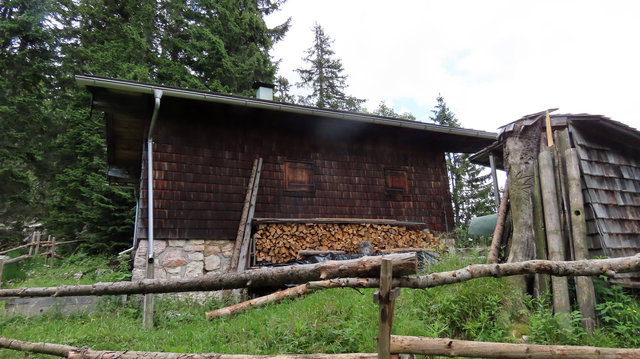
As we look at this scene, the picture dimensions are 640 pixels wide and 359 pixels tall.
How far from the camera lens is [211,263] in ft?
23.5

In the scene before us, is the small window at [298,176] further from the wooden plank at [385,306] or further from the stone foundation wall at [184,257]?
the wooden plank at [385,306]

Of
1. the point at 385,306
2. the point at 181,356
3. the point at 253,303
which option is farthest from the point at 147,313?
the point at 385,306

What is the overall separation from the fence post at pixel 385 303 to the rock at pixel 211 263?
234 inches

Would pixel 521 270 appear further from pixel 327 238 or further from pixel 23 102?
pixel 23 102

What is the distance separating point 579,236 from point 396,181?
5734mm

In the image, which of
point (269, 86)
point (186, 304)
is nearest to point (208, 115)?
point (269, 86)

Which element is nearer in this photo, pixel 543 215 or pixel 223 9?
pixel 543 215

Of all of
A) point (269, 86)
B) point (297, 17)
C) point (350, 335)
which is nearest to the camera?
point (350, 335)

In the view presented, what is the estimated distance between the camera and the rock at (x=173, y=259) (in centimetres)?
677

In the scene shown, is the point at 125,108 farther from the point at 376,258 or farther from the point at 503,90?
the point at 503,90

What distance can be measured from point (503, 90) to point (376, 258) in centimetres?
2281

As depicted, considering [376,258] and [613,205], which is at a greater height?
[613,205]

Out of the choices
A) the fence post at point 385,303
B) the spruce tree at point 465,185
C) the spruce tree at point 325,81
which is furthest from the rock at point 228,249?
the spruce tree at point 325,81

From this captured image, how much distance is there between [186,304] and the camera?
625 cm
